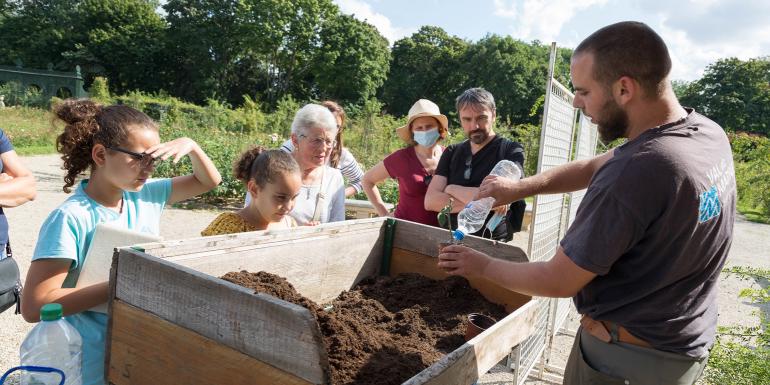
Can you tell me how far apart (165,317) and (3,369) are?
10.8 ft

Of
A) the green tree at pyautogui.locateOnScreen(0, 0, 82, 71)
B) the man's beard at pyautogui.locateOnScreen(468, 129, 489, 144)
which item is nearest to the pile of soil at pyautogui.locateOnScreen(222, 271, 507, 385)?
the man's beard at pyautogui.locateOnScreen(468, 129, 489, 144)

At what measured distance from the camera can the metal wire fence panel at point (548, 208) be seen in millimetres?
3529

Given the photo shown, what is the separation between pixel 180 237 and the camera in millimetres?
8266

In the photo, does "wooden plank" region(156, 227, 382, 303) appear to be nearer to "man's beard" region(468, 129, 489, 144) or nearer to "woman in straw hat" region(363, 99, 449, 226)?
"man's beard" region(468, 129, 489, 144)

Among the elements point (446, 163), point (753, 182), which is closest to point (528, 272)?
point (446, 163)

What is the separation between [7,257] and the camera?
8.63 ft

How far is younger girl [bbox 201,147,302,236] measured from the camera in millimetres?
2646

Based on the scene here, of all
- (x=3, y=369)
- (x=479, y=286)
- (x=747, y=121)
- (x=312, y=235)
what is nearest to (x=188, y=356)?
(x=312, y=235)

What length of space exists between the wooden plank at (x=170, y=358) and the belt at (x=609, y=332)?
114cm

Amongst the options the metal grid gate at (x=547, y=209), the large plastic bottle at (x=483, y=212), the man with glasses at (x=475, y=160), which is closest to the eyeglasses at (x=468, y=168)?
the man with glasses at (x=475, y=160)

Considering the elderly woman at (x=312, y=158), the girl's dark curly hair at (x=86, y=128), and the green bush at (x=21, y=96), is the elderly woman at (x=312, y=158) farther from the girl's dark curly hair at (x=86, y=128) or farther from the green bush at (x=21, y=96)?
the green bush at (x=21, y=96)

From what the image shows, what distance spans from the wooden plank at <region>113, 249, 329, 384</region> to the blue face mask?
9.71 ft

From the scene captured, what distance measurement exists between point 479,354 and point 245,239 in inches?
41.8

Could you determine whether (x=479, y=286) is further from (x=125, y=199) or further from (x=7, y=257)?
(x=7, y=257)
